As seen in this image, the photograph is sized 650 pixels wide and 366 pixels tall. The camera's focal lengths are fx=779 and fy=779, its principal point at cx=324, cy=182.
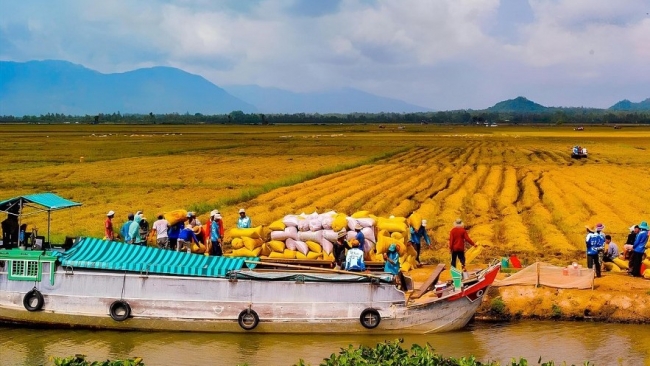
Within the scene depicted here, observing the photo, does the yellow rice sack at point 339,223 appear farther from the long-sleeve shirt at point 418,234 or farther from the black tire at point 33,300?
the black tire at point 33,300

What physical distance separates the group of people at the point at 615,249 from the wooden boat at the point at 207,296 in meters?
3.47

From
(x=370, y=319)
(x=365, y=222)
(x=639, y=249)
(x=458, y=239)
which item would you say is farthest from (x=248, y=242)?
(x=639, y=249)

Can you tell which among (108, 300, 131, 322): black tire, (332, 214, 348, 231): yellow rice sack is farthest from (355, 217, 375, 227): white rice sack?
(108, 300, 131, 322): black tire

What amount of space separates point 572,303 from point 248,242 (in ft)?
26.9

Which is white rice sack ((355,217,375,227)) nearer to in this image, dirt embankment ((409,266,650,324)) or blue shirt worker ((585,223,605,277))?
→ dirt embankment ((409,266,650,324))

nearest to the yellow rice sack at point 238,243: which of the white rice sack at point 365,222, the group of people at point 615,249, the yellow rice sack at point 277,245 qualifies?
the yellow rice sack at point 277,245

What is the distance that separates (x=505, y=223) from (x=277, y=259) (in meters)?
12.5

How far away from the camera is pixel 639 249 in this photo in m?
19.8

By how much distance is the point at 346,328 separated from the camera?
1725cm

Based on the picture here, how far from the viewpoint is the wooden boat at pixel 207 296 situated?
56.7 ft

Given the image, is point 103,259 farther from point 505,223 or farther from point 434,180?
point 434,180

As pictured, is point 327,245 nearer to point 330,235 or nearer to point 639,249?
point 330,235

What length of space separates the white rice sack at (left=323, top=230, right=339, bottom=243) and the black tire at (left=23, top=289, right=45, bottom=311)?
23.2 feet

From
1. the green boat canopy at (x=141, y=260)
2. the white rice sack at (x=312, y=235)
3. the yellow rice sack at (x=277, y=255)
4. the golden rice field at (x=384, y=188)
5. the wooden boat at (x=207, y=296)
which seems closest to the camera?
the wooden boat at (x=207, y=296)
